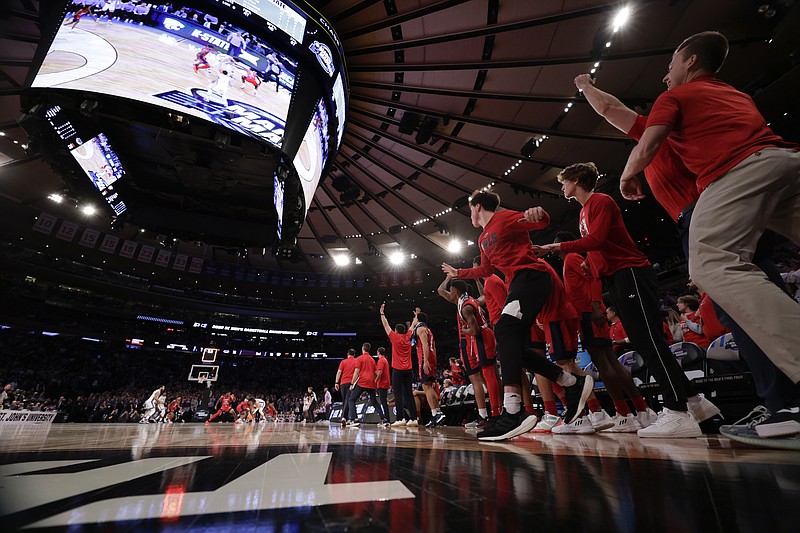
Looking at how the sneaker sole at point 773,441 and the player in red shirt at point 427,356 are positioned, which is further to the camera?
the player in red shirt at point 427,356

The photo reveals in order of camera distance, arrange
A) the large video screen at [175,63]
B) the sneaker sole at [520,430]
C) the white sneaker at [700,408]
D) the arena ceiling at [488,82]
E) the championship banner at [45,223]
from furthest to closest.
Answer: the championship banner at [45,223] < the arena ceiling at [488,82] < the large video screen at [175,63] < the sneaker sole at [520,430] < the white sneaker at [700,408]

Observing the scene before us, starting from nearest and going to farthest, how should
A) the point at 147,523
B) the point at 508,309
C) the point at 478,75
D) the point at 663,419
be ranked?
1. the point at 147,523
2. the point at 663,419
3. the point at 508,309
4. the point at 478,75

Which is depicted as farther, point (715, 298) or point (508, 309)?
point (508, 309)

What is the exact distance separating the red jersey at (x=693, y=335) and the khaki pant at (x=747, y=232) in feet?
10.9

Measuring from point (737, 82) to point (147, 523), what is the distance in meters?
12.5

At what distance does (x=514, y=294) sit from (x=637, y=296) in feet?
3.01

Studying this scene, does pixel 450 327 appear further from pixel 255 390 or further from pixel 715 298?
pixel 715 298

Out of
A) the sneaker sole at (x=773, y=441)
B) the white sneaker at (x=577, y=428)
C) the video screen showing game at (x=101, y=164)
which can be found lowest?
the sneaker sole at (x=773, y=441)

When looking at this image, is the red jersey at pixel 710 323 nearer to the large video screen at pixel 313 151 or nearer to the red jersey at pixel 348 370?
the red jersey at pixel 348 370

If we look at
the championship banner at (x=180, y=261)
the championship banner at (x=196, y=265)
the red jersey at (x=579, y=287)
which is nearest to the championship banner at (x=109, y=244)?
the championship banner at (x=180, y=261)

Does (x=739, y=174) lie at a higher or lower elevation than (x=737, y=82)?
lower

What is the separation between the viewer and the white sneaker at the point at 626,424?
3160 mm

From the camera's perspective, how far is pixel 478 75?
8242 millimetres

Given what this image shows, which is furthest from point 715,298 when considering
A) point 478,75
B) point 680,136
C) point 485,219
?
point 478,75
